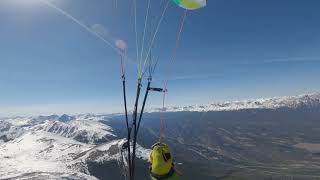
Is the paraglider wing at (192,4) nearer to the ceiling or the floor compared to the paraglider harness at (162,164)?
nearer to the ceiling

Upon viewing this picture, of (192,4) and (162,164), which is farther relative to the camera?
(192,4)

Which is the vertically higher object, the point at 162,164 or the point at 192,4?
the point at 192,4

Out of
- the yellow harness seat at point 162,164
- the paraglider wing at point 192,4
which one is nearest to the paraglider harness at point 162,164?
Result: the yellow harness seat at point 162,164

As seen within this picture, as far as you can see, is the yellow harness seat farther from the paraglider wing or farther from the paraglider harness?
the paraglider wing

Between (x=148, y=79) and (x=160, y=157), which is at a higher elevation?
(x=148, y=79)

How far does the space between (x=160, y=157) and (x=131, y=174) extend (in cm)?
216

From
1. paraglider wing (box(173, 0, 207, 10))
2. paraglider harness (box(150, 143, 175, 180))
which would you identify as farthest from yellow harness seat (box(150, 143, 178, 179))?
paraglider wing (box(173, 0, 207, 10))

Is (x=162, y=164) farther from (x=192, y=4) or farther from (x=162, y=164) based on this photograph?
(x=192, y=4)

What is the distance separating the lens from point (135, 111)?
18938 millimetres

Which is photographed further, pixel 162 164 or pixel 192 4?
pixel 192 4

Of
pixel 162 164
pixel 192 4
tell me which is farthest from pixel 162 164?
pixel 192 4

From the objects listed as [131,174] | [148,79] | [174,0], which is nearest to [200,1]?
[174,0]

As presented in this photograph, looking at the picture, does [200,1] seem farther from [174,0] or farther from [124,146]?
[124,146]

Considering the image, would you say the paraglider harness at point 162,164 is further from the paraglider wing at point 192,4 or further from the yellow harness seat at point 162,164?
the paraglider wing at point 192,4
